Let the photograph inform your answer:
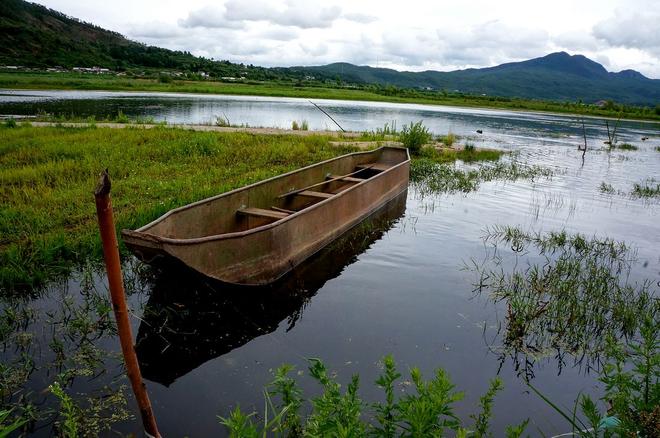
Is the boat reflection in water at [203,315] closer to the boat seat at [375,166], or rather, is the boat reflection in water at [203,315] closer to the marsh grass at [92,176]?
the marsh grass at [92,176]

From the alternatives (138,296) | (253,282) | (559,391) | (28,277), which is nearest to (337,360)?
(253,282)

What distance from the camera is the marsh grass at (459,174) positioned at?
12.5 meters

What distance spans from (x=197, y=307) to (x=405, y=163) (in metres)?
7.36

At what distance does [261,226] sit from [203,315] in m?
1.25

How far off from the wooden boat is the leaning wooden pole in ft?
6.44

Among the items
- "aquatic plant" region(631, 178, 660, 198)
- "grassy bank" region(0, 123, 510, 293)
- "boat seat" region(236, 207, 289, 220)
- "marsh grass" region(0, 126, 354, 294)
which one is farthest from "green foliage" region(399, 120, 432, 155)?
"boat seat" region(236, 207, 289, 220)

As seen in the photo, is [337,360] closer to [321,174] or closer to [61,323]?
[61,323]

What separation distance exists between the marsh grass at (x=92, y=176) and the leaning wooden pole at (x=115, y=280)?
379 cm

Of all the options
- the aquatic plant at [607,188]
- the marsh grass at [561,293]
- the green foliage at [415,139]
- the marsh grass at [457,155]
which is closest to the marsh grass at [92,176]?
the green foliage at [415,139]

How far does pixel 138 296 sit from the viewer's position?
5348 millimetres

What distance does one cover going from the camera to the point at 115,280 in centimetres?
215

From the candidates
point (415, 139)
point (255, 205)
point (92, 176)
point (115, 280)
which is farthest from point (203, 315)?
point (415, 139)

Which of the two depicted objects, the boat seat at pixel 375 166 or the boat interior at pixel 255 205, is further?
the boat seat at pixel 375 166

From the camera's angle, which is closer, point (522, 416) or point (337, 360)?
point (522, 416)
